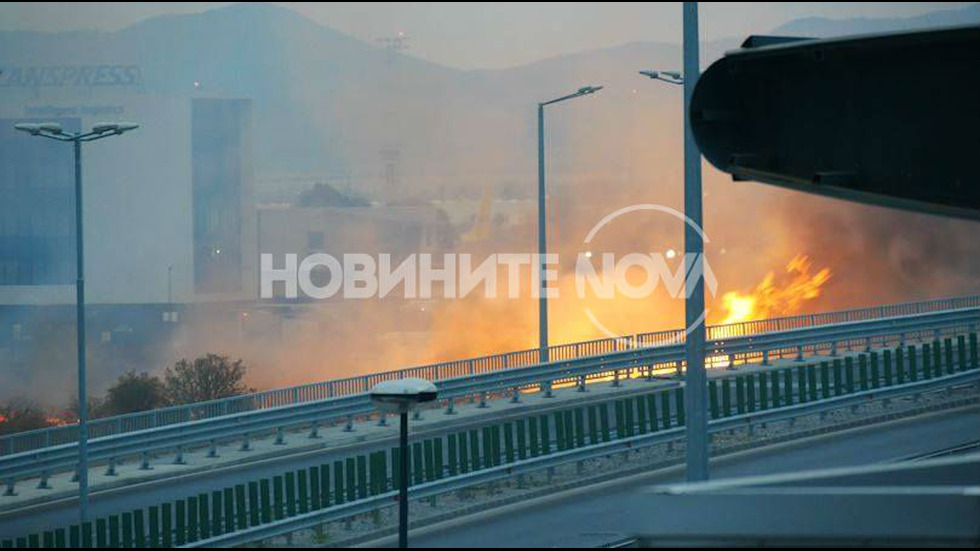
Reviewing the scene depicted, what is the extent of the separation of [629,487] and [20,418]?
947 inches

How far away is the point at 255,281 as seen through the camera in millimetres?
69250

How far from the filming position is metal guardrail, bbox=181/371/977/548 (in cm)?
1689

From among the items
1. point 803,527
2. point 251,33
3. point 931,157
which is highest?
point 251,33

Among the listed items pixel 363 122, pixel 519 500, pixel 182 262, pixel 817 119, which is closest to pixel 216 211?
pixel 182 262

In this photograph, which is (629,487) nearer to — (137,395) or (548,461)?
(548,461)

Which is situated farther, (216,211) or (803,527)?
(216,211)

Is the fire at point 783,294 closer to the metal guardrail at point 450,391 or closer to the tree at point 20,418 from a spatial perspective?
the metal guardrail at point 450,391

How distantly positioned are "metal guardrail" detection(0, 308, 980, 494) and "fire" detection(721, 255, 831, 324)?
835 inches

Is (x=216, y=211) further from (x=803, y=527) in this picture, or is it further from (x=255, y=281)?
(x=803, y=527)

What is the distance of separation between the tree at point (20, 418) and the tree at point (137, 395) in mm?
2016

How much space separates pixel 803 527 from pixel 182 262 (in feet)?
204

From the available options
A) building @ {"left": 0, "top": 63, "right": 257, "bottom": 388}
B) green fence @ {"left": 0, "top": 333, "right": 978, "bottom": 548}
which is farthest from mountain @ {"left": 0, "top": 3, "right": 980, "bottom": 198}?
green fence @ {"left": 0, "top": 333, "right": 978, "bottom": 548}

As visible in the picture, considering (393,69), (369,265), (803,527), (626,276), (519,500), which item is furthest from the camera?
(393,69)

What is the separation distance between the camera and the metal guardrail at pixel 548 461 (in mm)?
16891
